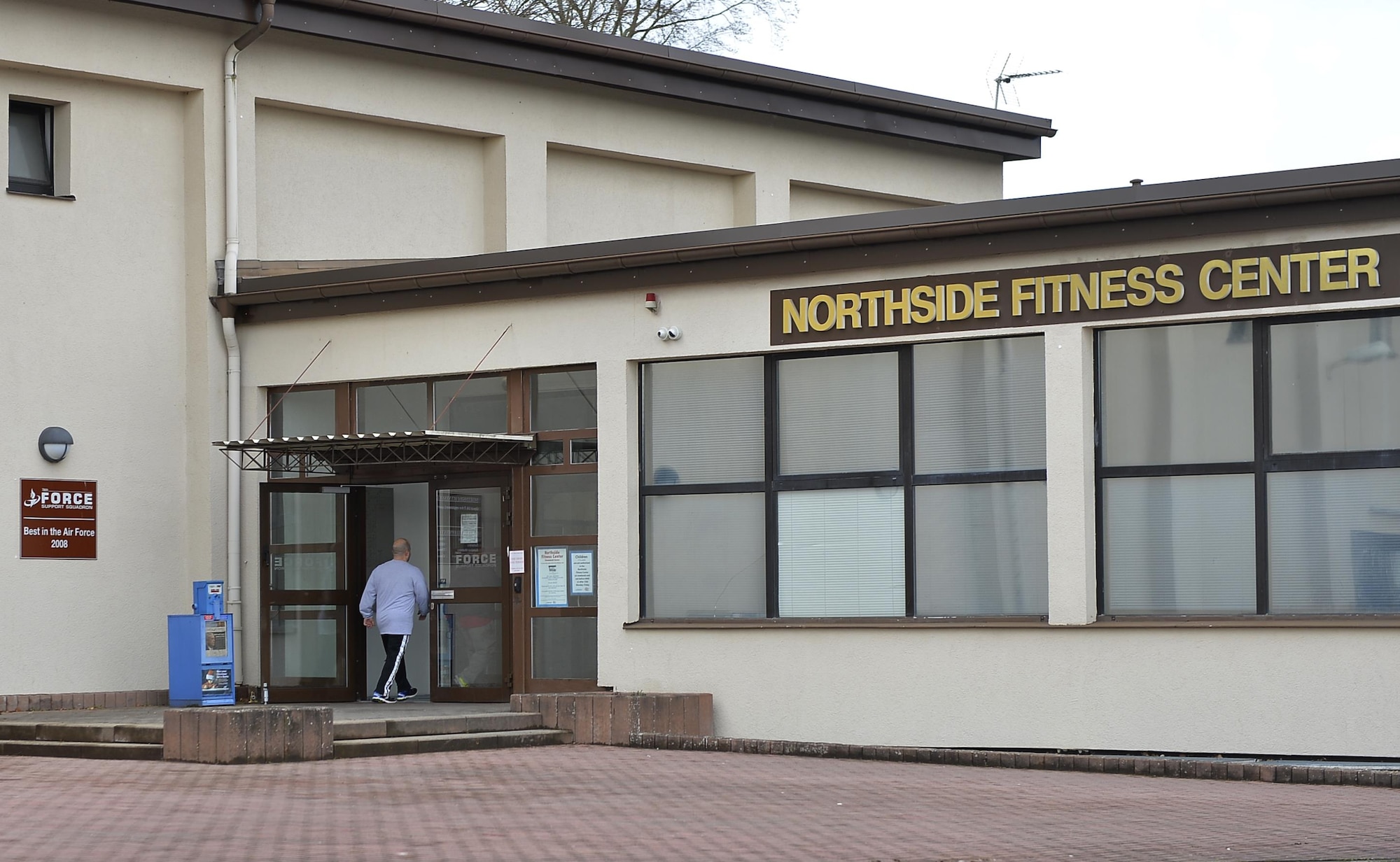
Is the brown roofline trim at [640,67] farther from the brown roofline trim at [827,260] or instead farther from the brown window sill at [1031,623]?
the brown window sill at [1031,623]

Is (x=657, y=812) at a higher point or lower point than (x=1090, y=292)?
lower

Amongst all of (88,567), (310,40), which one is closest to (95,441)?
Answer: (88,567)

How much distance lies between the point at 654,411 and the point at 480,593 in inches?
101

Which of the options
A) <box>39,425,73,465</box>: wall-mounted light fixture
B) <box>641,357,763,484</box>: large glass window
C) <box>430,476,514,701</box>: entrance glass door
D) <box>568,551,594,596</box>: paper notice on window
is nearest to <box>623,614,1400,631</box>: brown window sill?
<box>568,551,594,596</box>: paper notice on window

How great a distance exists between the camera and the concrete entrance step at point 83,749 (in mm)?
13781

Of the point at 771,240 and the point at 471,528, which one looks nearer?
the point at 771,240

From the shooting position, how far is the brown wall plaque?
16.9 meters

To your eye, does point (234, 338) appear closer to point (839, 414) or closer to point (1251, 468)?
point (839, 414)

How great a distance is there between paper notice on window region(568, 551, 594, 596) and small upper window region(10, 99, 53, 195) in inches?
238

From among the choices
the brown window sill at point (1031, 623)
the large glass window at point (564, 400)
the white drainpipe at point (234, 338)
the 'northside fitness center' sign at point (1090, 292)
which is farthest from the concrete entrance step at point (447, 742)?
the white drainpipe at point (234, 338)

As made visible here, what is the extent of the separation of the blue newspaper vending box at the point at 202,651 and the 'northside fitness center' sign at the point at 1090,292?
19.1 ft

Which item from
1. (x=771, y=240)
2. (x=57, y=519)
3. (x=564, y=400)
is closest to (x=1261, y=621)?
(x=771, y=240)

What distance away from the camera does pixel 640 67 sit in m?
21.5

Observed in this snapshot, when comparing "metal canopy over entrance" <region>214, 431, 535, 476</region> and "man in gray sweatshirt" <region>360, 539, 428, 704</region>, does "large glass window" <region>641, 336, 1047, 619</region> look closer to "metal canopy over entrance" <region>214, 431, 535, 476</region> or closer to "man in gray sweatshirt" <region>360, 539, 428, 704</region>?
"metal canopy over entrance" <region>214, 431, 535, 476</region>
